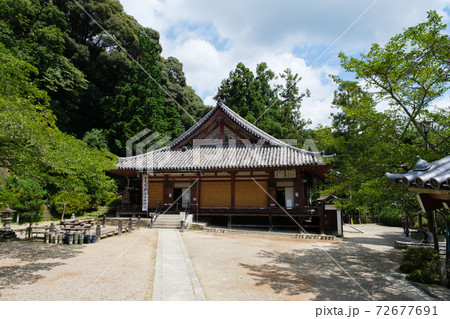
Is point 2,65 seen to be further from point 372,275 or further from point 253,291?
point 372,275

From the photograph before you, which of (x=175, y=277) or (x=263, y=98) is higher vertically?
(x=263, y=98)

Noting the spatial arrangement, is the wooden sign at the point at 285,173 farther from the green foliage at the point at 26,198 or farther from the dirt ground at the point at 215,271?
the green foliage at the point at 26,198

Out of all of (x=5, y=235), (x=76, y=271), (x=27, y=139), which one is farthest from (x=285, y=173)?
(x=5, y=235)

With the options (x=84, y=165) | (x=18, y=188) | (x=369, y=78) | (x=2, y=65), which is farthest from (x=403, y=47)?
(x=18, y=188)

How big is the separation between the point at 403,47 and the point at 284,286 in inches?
276

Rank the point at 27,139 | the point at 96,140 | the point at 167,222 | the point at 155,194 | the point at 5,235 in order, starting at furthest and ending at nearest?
the point at 96,140 < the point at 155,194 < the point at 167,222 < the point at 5,235 < the point at 27,139

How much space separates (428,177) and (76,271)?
8.03 m

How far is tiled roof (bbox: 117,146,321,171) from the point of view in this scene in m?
17.3

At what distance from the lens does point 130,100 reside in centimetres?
2923

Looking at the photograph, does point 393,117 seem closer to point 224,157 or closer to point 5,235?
point 224,157

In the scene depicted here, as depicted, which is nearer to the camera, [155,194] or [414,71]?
[414,71]

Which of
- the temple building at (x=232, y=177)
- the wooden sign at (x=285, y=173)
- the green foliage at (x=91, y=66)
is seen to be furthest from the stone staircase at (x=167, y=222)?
the green foliage at (x=91, y=66)

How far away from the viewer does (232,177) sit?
62.8ft

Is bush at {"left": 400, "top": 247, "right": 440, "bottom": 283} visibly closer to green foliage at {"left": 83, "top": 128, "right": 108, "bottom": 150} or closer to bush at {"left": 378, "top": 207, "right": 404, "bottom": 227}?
bush at {"left": 378, "top": 207, "right": 404, "bottom": 227}
